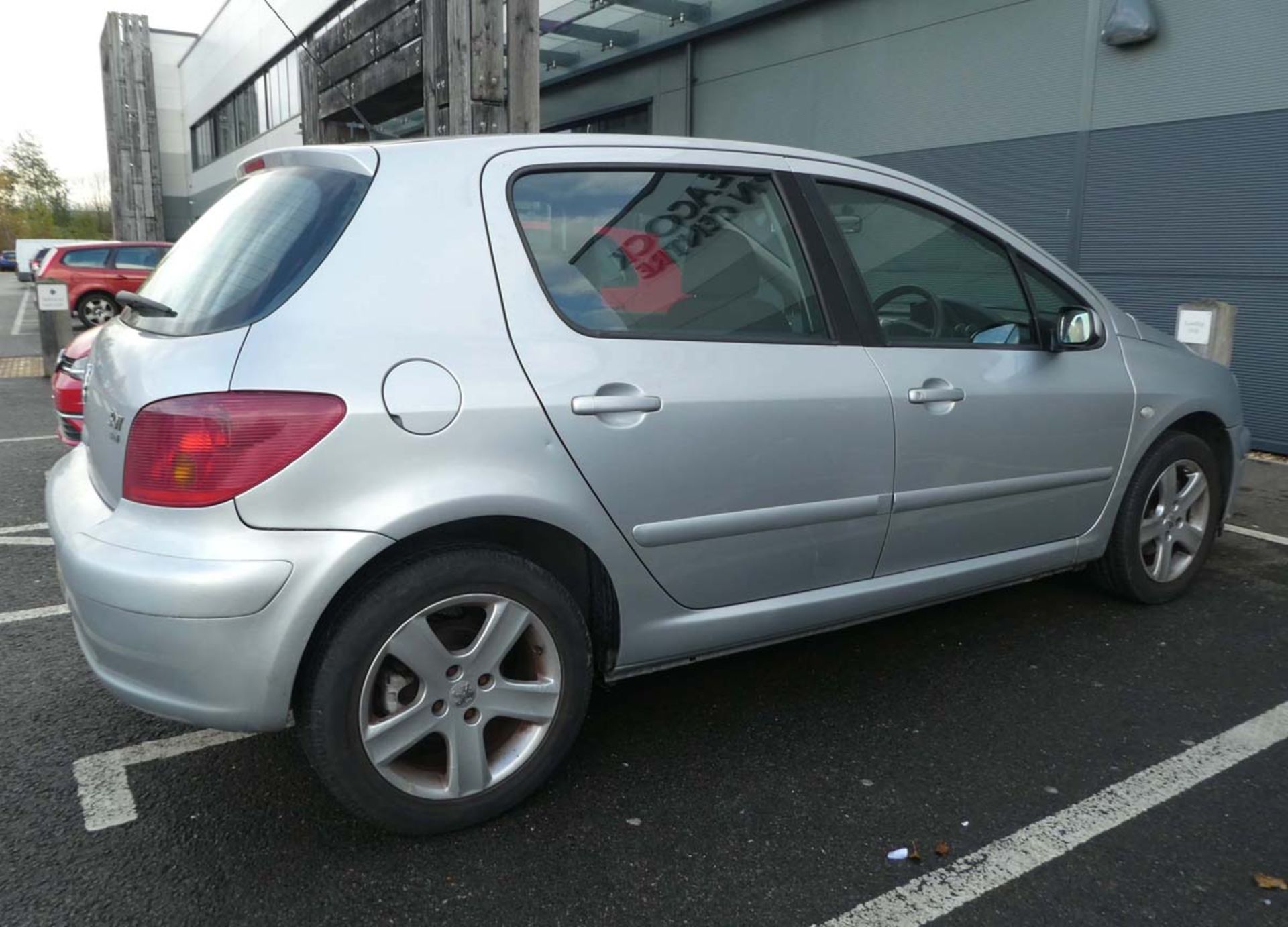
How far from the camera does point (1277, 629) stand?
3.87 m

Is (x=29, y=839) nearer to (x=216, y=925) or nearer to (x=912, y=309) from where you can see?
(x=216, y=925)

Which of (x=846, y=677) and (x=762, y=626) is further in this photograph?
(x=846, y=677)

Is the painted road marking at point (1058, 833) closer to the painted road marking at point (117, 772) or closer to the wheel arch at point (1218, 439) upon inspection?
the wheel arch at point (1218, 439)

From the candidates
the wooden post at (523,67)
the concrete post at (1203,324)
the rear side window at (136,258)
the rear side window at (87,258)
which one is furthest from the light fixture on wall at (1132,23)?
the rear side window at (87,258)

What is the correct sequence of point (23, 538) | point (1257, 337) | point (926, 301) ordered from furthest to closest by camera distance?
point (1257, 337) < point (23, 538) < point (926, 301)

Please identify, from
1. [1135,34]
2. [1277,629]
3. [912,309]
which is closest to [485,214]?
[912,309]

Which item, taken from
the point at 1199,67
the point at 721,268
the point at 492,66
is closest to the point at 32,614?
the point at 721,268

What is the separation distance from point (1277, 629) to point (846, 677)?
5.77 feet

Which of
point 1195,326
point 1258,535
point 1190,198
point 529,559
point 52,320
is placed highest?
point 1190,198

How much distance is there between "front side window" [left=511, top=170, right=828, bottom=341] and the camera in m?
2.63

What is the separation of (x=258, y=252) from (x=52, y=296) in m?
11.4

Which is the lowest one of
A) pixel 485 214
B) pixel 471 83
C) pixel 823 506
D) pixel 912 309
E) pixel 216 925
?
pixel 216 925

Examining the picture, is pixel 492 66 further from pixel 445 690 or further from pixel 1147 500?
pixel 445 690

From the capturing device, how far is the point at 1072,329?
3.46 meters
